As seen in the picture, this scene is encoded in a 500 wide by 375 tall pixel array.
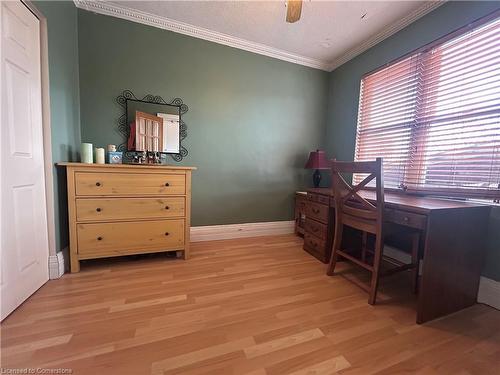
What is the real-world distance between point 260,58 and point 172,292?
2.77 meters

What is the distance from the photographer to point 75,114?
77.9 inches

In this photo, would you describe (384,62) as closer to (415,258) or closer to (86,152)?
(415,258)

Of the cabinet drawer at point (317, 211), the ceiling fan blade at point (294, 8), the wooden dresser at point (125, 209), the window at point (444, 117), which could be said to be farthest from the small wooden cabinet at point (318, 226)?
the ceiling fan blade at point (294, 8)

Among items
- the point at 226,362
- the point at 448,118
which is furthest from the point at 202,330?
the point at 448,118

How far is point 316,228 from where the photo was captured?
223 centimetres

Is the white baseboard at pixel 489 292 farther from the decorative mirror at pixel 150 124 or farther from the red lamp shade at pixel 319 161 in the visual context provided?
the decorative mirror at pixel 150 124

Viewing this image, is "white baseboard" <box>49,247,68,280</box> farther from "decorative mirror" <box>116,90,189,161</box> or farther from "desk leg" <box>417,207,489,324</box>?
"desk leg" <box>417,207,489,324</box>

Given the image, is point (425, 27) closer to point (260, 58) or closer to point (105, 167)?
point (260, 58)

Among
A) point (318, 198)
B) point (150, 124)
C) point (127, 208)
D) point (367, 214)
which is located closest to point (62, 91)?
point (150, 124)

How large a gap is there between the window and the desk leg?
36 cm

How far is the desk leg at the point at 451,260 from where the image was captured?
1.24 m

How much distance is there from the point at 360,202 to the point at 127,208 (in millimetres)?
1966

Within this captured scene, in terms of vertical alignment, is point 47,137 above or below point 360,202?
above

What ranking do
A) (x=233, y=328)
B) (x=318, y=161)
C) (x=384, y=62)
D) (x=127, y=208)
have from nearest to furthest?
(x=233, y=328) → (x=127, y=208) → (x=384, y=62) → (x=318, y=161)
